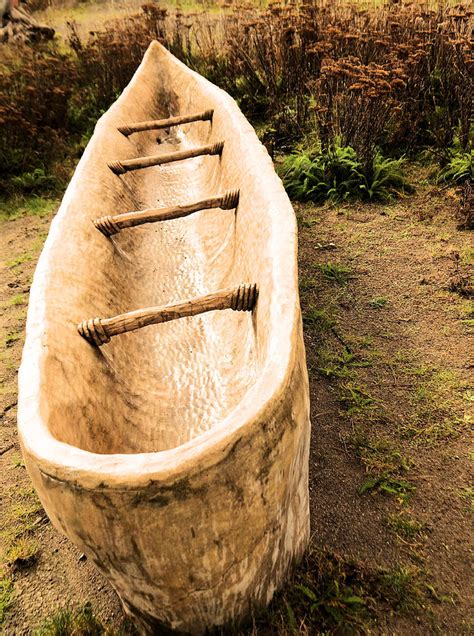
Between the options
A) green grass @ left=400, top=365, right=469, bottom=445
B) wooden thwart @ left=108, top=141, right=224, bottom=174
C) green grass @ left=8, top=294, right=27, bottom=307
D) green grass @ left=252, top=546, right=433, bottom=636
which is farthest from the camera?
green grass @ left=8, top=294, right=27, bottom=307

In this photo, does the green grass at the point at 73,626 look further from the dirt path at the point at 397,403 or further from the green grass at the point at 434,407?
the green grass at the point at 434,407

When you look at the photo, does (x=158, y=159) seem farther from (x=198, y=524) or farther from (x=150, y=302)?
(x=198, y=524)

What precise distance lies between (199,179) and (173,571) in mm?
2718

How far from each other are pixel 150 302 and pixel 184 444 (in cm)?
142

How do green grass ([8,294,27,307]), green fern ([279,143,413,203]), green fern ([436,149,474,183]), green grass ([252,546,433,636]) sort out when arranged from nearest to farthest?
green grass ([252,546,433,636]) → green grass ([8,294,27,307]) → green fern ([436,149,474,183]) → green fern ([279,143,413,203])

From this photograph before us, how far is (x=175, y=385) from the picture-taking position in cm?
183

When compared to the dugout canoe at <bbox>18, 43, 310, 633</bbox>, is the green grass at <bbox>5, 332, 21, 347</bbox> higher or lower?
lower

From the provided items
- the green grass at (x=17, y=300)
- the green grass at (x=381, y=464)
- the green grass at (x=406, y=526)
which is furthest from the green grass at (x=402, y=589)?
the green grass at (x=17, y=300)

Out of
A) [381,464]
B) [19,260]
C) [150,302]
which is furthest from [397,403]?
[19,260]

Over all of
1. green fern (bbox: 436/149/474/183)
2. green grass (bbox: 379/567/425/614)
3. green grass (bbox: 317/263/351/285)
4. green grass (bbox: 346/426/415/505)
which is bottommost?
green grass (bbox: 379/567/425/614)

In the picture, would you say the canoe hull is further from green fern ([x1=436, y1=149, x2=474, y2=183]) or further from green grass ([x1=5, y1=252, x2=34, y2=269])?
green grass ([x1=5, y1=252, x2=34, y2=269])

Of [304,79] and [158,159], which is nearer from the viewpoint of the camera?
[158,159]

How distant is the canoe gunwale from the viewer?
34.8 inches

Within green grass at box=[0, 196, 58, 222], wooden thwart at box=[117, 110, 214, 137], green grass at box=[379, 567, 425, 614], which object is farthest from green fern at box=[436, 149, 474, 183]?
green grass at box=[0, 196, 58, 222]
